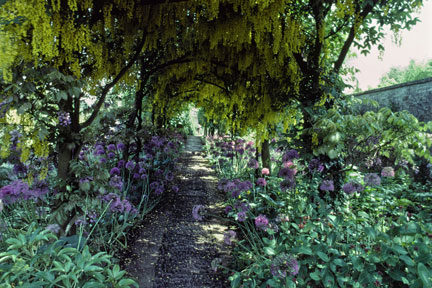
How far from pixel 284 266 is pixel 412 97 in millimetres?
6173

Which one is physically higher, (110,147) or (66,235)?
(110,147)

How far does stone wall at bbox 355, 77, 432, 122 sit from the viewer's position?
17.9ft

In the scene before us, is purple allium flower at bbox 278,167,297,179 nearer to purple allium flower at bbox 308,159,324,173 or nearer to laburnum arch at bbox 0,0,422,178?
purple allium flower at bbox 308,159,324,173

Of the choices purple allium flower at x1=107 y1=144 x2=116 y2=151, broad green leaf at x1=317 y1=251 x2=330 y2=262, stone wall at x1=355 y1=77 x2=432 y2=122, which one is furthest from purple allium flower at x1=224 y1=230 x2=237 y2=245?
stone wall at x1=355 y1=77 x2=432 y2=122

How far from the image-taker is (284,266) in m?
1.41

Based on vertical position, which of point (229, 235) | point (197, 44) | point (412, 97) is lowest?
point (229, 235)

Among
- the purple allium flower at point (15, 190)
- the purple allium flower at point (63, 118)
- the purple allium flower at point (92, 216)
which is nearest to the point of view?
the purple allium flower at point (63, 118)

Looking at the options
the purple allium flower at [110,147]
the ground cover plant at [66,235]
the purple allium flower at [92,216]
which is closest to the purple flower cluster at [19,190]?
Result: the ground cover plant at [66,235]

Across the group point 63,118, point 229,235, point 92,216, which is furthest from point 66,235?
point 229,235

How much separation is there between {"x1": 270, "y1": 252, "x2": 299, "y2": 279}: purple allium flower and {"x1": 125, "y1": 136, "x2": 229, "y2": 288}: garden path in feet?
2.04

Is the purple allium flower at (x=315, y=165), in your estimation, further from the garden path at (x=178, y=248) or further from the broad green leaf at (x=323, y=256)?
the garden path at (x=178, y=248)

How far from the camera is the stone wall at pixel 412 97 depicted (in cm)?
546

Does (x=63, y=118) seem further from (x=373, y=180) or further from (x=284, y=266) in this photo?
(x=373, y=180)

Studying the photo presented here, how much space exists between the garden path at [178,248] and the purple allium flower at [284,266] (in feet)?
2.04
